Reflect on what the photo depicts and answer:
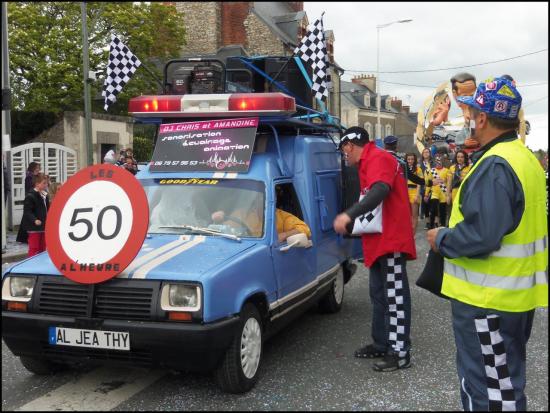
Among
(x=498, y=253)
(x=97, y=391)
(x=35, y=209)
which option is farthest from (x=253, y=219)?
(x=35, y=209)

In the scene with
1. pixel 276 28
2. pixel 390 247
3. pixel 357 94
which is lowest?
pixel 390 247

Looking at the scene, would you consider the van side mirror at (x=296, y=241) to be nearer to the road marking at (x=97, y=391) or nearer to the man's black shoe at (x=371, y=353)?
the man's black shoe at (x=371, y=353)

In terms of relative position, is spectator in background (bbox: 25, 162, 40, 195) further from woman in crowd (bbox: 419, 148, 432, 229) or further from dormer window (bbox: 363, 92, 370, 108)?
dormer window (bbox: 363, 92, 370, 108)

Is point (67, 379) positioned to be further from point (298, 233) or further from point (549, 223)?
point (549, 223)

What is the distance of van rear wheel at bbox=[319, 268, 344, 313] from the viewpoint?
6164 millimetres

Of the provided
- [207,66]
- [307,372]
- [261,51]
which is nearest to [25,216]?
[207,66]

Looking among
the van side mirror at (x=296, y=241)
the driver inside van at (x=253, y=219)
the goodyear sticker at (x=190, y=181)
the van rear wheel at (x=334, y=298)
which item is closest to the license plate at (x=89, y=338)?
the driver inside van at (x=253, y=219)

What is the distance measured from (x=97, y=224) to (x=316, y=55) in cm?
337

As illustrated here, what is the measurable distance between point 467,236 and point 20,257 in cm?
1060

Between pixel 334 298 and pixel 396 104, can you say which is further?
pixel 396 104

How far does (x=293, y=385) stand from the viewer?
4.13 metres

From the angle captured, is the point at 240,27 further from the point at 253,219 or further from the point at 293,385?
the point at 293,385

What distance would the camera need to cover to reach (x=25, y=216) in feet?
30.9

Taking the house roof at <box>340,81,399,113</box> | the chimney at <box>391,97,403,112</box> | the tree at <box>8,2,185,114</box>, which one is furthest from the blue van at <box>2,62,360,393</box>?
the chimney at <box>391,97,403,112</box>
